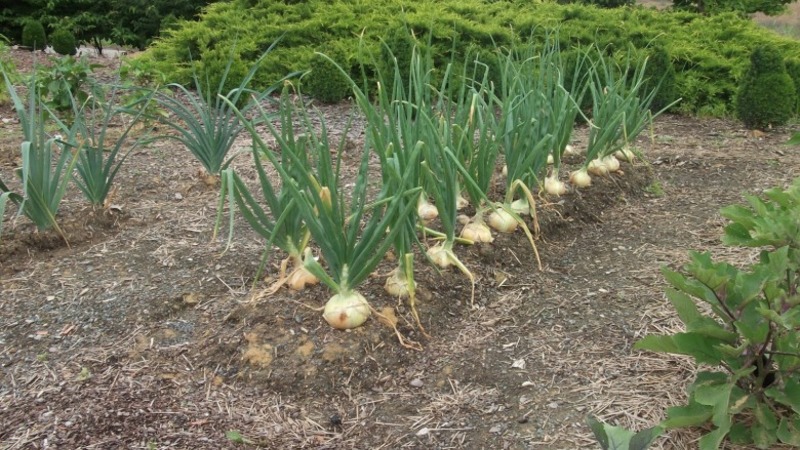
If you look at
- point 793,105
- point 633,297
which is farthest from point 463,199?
point 793,105

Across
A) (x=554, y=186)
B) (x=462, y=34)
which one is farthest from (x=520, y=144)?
(x=462, y=34)

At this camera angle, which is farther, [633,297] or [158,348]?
[633,297]

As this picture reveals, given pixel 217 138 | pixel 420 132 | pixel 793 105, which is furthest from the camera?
pixel 793 105

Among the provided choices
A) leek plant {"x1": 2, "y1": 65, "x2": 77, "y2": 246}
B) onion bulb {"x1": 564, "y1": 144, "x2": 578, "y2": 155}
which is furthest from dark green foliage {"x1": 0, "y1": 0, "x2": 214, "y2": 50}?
leek plant {"x1": 2, "y1": 65, "x2": 77, "y2": 246}

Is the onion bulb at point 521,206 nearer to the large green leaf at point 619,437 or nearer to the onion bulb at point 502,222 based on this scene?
the onion bulb at point 502,222

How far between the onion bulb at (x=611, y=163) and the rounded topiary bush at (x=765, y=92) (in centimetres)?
180

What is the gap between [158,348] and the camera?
Result: 8.00 ft

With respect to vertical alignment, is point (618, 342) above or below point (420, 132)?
below

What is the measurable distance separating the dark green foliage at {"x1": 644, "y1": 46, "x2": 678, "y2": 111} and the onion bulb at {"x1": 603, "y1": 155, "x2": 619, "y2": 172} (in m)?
1.51

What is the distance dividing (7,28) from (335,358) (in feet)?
38.7

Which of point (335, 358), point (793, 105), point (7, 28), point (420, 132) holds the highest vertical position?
point (420, 132)

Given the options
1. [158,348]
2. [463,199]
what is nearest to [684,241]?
[463,199]

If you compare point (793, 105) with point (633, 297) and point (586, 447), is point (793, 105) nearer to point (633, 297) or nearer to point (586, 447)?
point (633, 297)

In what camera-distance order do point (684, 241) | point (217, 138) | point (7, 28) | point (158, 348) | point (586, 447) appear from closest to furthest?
point (586, 447) < point (158, 348) < point (684, 241) < point (217, 138) < point (7, 28)
